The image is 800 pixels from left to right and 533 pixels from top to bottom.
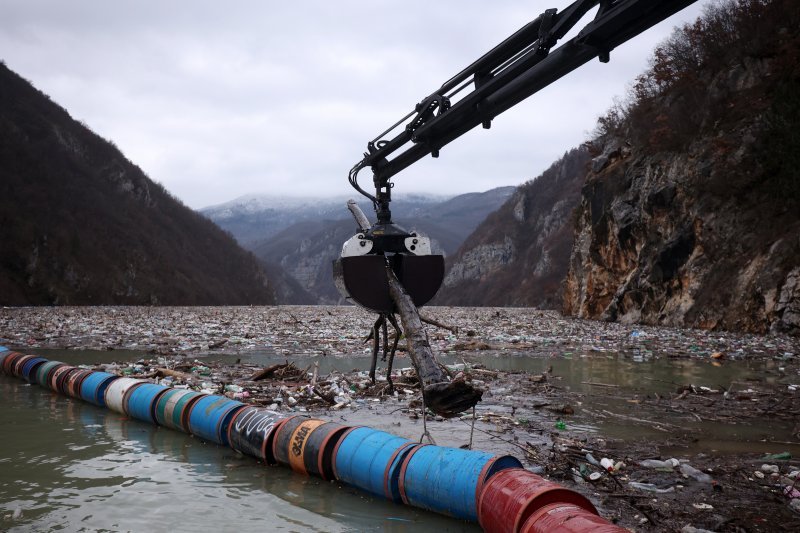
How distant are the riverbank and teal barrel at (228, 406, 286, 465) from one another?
1.32m

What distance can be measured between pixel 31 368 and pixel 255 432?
6095 millimetres

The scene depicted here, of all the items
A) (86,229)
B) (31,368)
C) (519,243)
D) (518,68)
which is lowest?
(31,368)

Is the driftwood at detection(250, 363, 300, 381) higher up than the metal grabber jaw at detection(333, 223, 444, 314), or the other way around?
the metal grabber jaw at detection(333, 223, 444, 314)

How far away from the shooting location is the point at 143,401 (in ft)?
20.8

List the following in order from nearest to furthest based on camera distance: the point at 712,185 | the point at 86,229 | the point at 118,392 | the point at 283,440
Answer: the point at 283,440 → the point at 118,392 → the point at 712,185 → the point at 86,229

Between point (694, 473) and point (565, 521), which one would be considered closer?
point (565, 521)

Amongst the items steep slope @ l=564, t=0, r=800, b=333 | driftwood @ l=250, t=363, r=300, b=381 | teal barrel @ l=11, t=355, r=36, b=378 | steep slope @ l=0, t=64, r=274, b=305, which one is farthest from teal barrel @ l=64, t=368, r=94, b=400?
steep slope @ l=0, t=64, r=274, b=305

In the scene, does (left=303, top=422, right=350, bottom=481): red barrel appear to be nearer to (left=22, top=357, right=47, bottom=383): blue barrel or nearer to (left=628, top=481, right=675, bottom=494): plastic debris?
(left=628, top=481, right=675, bottom=494): plastic debris

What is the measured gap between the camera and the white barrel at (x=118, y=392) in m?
6.66

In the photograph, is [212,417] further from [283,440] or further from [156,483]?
[156,483]

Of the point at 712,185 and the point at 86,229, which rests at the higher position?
the point at 86,229

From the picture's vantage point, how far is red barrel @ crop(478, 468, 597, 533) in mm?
2811

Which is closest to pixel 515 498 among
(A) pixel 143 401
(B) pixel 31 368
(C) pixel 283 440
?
(C) pixel 283 440

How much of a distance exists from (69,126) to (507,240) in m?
71.1
